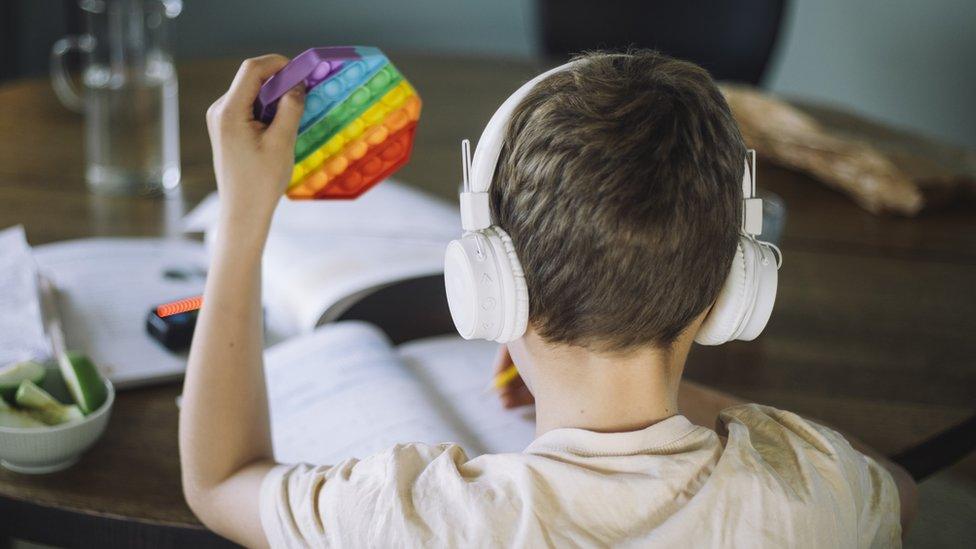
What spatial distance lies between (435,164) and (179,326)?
0.63 m

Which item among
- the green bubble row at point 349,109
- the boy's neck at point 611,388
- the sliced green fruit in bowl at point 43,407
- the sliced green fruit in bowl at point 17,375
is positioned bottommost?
the sliced green fruit in bowl at point 43,407

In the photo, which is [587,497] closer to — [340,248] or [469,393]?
[469,393]

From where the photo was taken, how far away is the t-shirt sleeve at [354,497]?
64 centimetres

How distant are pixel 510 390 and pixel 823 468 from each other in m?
0.32

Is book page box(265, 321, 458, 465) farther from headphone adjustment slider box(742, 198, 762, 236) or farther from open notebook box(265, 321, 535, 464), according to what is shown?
headphone adjustment slider box(742, 198, 762, 236)

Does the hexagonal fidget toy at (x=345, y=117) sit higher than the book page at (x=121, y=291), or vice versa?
the hexagonal fidget toy at (x=345, y=117)

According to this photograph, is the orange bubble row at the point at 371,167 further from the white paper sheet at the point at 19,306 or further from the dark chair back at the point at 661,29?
the dark chair back at the point at 661,29

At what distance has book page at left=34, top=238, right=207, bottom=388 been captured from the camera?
0.94 meters

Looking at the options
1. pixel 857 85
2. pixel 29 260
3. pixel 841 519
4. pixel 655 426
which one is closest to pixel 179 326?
pixel 29 260

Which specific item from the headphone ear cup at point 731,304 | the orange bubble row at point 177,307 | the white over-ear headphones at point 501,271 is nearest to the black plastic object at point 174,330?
the orange bubble row at point 177,307

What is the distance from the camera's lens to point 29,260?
1052 mm

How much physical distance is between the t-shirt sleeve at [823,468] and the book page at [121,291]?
0.51 meters

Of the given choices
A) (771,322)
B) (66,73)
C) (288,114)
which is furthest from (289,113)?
(66,73)

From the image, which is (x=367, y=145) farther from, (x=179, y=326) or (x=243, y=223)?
(x=179, y=326)
